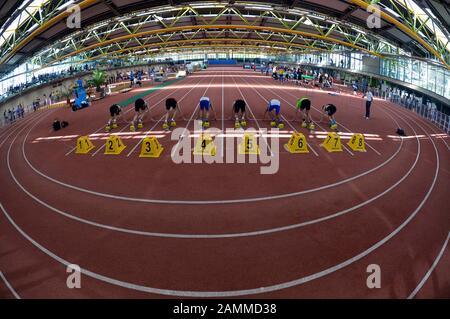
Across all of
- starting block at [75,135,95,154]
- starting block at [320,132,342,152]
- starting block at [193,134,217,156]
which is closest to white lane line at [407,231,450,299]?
starting block at [320,132,342,152]

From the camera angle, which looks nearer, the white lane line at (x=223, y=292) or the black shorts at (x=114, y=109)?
the white lane line at (x=223, y=292)

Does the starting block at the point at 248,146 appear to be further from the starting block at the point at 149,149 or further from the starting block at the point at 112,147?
the starting block at the point at 112,147

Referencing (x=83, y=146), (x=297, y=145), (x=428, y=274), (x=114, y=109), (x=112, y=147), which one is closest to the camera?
(x=428, y=274)

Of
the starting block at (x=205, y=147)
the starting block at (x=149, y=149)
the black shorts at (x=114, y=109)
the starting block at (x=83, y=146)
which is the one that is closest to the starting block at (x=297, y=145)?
the starting block at (x=205, y=147)

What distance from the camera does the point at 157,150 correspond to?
11.7 m

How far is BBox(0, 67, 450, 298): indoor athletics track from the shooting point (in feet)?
16.0

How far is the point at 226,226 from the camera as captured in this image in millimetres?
6547

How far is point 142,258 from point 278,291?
2739mm

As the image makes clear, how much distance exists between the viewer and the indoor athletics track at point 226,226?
4.87m

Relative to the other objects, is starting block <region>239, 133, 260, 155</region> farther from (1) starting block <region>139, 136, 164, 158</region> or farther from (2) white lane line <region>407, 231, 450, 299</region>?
(2) white lane line <region>407, 231, 450, 299</region>

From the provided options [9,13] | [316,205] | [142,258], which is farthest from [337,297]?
[9,13]

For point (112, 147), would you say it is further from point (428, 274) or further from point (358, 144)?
point (428, 274)

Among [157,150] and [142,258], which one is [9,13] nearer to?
[157,150]

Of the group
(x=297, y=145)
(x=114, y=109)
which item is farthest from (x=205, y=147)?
(x=114, y=109)
